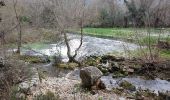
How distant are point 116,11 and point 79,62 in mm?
31211

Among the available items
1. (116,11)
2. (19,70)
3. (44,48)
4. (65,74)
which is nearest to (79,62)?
(65,74)

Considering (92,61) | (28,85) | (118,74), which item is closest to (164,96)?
(28,85)

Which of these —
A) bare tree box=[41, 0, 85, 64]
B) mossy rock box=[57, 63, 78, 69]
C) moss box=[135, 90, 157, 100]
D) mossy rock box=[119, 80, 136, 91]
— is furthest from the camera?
bare tree box=[41, 0, 85, 64]

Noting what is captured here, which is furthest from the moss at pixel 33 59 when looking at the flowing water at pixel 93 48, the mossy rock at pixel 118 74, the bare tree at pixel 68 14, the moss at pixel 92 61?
the mossy rock at pixel 118 74

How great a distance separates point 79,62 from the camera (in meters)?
24.0

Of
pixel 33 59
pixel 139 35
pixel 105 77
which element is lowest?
pixel 105 77

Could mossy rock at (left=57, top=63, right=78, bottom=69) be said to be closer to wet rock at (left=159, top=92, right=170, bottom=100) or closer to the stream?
the stream

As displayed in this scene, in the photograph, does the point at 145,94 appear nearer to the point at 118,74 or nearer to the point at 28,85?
the point at 28,85

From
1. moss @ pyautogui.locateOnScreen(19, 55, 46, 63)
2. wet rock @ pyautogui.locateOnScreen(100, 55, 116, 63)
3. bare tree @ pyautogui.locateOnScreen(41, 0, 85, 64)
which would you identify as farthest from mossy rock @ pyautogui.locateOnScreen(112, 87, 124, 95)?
moss @ pyautogui.locateOnScreen(19, 55, 46, 63)

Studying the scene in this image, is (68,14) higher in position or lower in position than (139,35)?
higher

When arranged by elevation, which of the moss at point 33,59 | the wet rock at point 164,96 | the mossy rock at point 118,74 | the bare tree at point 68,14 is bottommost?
the mossy rock at point 118,74

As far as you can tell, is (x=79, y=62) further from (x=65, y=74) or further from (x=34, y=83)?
(x=34, y=83)

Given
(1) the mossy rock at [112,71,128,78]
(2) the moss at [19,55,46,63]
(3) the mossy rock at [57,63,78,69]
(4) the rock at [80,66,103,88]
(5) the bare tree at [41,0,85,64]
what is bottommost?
(1) the mossy rock at [112,71,128,78]

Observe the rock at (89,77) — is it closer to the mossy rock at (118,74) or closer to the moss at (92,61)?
the mossy rock at (118,74)
